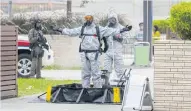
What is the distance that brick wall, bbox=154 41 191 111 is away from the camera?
8734mm

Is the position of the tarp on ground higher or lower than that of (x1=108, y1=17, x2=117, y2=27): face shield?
lower

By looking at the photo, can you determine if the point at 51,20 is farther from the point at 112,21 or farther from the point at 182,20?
the point at 182,20

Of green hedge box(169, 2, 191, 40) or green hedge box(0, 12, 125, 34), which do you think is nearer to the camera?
green hedge box(169, 2, 191, 40)

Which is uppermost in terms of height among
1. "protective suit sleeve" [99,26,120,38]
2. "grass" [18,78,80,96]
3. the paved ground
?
"protective suit sleeve" [99,26,120,38]

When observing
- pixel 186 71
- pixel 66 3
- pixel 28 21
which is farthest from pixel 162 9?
pixel 186 71

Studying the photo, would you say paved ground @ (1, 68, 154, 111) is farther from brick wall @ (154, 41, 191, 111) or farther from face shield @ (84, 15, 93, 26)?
brick wall @ (154, 41, 191, 111)

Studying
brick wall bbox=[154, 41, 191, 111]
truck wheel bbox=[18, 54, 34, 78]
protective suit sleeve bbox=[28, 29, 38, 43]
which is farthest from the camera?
truck wheel bbox=[18, 54, 34, 78]

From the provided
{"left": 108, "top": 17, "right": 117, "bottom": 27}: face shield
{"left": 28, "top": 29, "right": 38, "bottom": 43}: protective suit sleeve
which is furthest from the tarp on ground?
{"left": 28, "top": 29, "right": 38, "bottom": 43}: protective suit sleeve

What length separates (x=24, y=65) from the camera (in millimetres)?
17891

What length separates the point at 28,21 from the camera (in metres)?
23.7

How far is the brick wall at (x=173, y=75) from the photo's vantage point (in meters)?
8.73

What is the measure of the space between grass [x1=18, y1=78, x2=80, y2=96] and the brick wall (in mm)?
5198

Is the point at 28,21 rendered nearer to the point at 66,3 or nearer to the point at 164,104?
the point at 66,3

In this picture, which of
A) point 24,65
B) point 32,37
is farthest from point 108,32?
point 24,65
